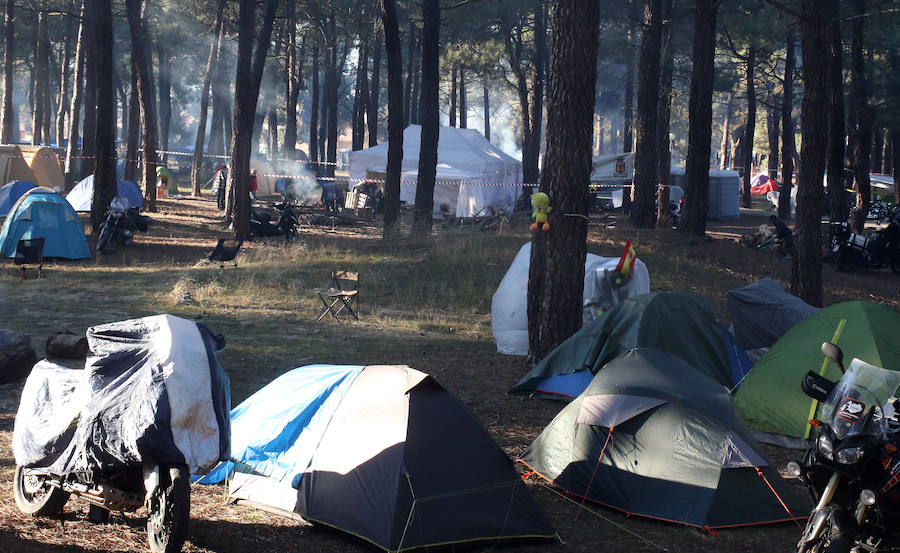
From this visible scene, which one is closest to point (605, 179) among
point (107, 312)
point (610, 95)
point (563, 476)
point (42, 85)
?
point (42, 85)

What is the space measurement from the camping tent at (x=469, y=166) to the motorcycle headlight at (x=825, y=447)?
84.2ft

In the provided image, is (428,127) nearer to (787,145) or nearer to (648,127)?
(648,127)

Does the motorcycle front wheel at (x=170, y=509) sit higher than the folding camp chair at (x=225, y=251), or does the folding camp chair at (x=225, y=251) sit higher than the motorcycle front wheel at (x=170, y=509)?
the folding camp chair at (x=225, y=251)

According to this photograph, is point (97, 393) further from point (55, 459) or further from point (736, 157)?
point (736, 157)

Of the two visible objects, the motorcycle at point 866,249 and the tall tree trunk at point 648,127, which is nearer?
the motorcycle at point 866,249

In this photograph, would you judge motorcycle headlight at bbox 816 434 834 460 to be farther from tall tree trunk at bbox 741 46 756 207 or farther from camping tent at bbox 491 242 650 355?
tall tree trunk at bbox 741 46 756 207

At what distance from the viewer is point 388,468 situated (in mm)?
5719

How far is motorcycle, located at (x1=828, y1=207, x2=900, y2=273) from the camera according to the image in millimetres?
18969

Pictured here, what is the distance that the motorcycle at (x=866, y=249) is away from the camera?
19.0 metres

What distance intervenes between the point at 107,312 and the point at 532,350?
19.8ft

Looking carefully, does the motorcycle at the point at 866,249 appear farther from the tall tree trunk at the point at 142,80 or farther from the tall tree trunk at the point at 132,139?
the tall tree trunk at the point at 132,139

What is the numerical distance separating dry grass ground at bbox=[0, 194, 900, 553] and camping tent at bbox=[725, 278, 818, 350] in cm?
289

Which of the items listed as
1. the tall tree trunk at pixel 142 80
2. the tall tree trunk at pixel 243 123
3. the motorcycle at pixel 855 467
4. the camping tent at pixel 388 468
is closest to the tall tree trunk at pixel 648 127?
the tall tree trunk at pixel 243 123

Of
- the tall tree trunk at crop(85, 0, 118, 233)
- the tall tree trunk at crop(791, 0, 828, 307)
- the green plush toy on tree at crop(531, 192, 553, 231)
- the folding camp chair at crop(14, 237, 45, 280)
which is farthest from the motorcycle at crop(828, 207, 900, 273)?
the tall tree trunk at crop(85, 0, 118, 233)
